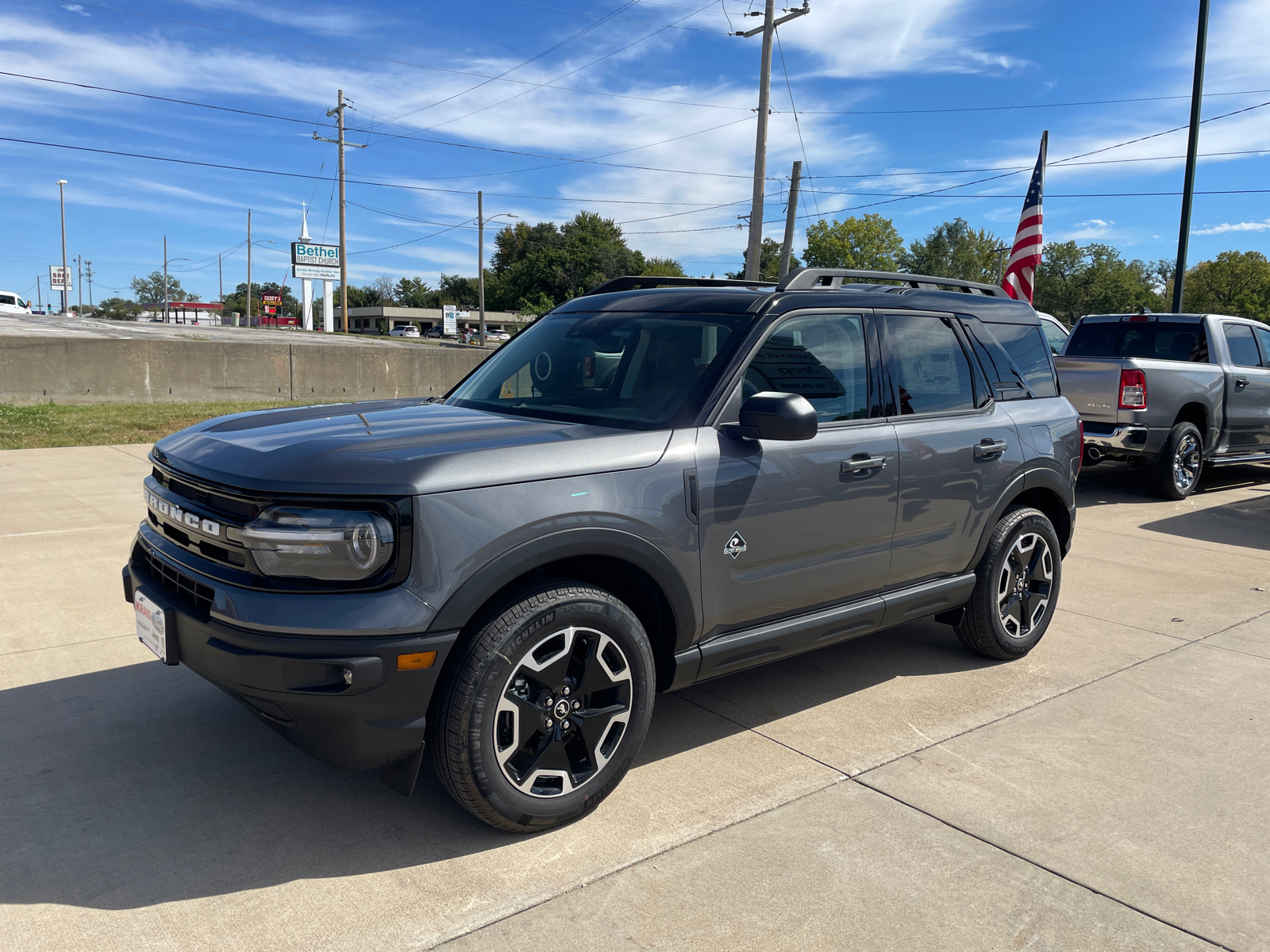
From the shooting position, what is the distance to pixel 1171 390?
9.92 m

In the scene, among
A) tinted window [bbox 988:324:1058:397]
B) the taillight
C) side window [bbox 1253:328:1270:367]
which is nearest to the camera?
tinted window [bbox 988:324:1058:397]

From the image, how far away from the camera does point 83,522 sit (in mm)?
7375

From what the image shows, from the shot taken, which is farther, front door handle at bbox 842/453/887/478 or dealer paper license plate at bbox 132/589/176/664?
front door handle at bbox 842/453/887/478

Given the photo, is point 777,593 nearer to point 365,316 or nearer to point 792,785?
point 792,785

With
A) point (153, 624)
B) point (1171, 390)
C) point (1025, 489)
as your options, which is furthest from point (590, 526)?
point (1171, 390)

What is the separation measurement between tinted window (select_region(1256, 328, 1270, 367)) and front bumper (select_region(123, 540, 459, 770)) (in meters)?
11.9

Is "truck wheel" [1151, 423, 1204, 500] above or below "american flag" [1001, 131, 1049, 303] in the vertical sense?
below

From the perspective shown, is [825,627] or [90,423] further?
[90,423]

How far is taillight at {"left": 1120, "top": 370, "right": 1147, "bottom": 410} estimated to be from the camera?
970 centimetres

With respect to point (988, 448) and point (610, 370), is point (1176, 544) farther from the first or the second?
point (610, 370)

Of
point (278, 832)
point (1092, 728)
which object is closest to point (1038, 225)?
point (1092, 728)

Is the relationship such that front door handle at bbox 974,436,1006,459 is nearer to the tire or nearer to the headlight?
the tire

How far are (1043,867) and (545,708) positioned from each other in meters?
1.65

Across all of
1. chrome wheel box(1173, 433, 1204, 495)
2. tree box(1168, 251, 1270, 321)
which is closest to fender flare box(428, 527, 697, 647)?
chrome wheel box(1173, 433, 1204, 495)
